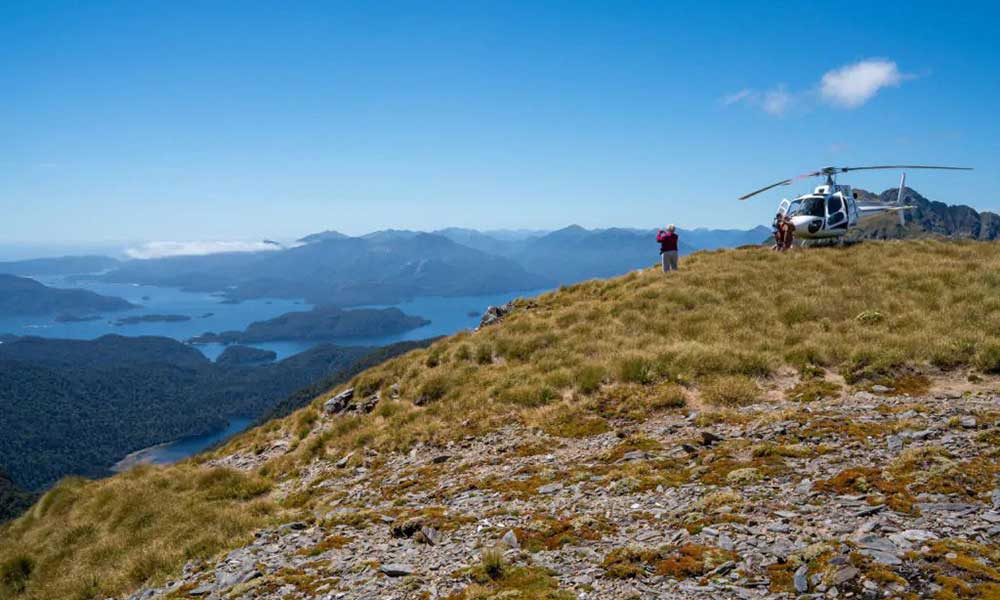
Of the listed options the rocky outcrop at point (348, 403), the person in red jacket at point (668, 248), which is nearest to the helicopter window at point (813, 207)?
the person in red jacket at point (668, 248)

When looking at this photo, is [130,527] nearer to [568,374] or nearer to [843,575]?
[568,374]

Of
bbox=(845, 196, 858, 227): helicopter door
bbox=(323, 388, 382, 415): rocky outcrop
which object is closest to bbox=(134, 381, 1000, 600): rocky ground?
bbox=(323, 388, 382, 415): rocky outcrop

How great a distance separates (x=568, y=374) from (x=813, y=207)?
24.5 m

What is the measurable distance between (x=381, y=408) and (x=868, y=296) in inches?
834

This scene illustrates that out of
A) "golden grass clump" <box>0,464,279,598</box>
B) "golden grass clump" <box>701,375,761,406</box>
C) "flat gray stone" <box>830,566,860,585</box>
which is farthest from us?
"golden grass clump" <box>701,375,761,406</box>

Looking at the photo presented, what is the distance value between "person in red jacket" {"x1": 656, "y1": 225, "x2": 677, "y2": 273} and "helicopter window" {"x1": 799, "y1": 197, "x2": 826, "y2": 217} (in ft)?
30.5

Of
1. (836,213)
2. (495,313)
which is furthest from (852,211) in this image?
(495,313)

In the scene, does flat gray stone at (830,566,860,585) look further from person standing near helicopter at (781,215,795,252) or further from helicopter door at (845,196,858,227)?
helicopter door at (845,196,858,227)

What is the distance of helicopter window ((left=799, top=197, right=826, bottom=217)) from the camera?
3216cm

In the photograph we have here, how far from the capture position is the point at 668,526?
777 centimetres

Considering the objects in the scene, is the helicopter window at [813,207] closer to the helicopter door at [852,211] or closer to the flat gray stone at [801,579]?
the helicopter door at [852,211]

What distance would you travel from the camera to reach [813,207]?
107 feet

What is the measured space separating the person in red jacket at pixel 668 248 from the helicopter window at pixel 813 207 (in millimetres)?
9284

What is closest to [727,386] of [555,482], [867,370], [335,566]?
[867,370]
